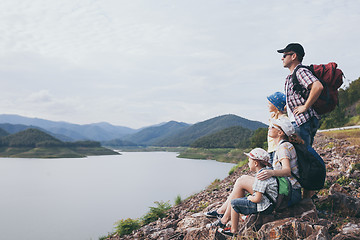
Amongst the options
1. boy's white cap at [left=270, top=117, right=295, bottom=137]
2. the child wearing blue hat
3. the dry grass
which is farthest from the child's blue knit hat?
the dry grass

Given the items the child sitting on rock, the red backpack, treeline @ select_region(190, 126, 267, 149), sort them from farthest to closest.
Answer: treeline @ select_region(190, 126, 267, 149) < the red backpack < the child sitting on rock

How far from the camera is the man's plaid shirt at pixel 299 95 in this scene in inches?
140

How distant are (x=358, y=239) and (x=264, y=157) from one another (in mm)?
1372

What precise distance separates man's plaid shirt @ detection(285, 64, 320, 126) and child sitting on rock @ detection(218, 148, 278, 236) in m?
0.75

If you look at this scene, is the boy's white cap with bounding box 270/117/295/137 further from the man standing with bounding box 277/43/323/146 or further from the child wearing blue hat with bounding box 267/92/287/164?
the child wearing blue hat with bounding box 267/92/287/164

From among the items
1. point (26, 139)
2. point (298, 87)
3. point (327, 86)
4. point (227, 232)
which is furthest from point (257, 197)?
point (26, 139)

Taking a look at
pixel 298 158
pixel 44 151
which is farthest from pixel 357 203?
pixel 44 151

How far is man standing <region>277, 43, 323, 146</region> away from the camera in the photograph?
3498 mm

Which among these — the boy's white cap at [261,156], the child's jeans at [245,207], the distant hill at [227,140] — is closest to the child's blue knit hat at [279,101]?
the boy's white cap at [261,156]

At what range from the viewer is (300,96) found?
12.3 ft

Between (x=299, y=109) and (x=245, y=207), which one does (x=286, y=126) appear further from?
(x=245, y=207)

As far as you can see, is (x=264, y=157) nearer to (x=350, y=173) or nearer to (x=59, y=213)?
(x=350, y=173)

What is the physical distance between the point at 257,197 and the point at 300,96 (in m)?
1.55

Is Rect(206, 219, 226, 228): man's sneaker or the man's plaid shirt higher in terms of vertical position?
the man's plaid shirt
